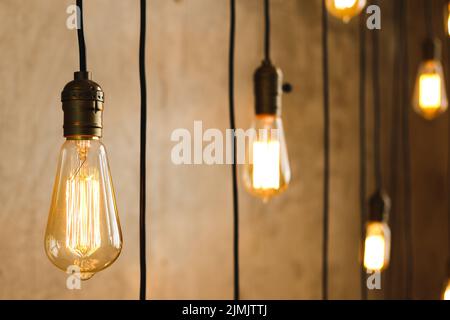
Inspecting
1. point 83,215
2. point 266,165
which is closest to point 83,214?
point 83,215

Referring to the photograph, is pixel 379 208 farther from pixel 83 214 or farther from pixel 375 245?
pixel 83 214

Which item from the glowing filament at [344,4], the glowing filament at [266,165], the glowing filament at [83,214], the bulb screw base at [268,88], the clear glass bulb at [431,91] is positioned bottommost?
the glowing filament at [83,214]

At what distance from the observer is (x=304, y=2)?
5.04 ft

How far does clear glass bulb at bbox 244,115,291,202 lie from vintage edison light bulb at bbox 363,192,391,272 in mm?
443

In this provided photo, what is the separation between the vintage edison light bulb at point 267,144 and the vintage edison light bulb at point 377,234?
44 cm

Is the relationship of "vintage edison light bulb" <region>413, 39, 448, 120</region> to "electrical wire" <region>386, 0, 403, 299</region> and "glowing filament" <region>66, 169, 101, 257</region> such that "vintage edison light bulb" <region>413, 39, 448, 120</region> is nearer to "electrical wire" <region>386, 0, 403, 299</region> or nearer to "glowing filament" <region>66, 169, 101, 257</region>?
"electrical wire" <region>386, 0, 403, 299</region>

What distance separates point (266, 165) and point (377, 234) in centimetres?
50

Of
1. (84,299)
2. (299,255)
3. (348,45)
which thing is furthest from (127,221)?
(348,45)

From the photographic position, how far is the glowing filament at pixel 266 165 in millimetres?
915

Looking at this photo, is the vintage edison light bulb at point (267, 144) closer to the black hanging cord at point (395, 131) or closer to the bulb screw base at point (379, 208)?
the bulb screw base at point (379, 208)

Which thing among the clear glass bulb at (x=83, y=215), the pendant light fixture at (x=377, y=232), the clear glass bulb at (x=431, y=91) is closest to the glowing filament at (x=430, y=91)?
the clear glass bulb at (x=431, y=91)

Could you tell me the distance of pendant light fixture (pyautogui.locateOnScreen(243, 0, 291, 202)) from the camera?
2.94ft

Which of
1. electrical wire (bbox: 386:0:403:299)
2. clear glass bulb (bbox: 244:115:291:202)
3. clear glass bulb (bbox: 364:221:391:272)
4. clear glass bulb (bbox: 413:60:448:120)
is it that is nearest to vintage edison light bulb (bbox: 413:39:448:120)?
clear glass bulb (bbox: 413:60:448:120)

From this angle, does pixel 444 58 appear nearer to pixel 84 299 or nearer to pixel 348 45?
pixel 348 45
